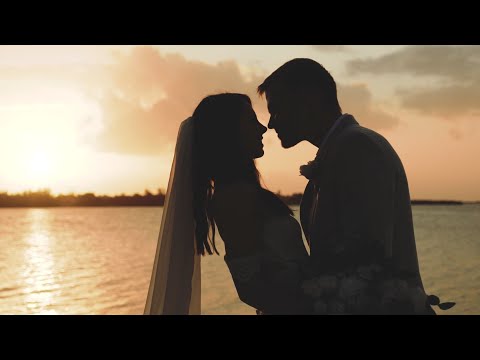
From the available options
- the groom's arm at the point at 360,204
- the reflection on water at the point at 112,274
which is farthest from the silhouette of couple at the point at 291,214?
the reflection on water at the point at 112,274

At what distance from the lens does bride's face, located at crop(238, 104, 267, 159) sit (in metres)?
3.94

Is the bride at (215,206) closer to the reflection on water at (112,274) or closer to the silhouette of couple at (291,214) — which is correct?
the silhouette of couple at (291,214)

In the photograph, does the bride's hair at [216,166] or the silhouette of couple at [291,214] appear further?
the bride's hair at [216,166]

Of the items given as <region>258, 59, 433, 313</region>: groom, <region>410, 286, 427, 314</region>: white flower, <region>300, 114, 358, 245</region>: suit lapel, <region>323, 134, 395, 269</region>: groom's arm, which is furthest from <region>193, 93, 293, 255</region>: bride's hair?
<region>410, 286, 427, 314</region>: white flower

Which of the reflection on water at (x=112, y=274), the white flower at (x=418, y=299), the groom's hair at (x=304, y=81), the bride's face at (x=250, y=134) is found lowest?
the reflection on water at (x=112, y=274)

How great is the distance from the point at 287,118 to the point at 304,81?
252mm

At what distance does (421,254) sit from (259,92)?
50.7 m

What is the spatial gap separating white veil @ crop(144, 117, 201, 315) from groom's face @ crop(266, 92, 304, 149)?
571 millimetres

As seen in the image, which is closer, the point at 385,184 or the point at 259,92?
the point at 385,184

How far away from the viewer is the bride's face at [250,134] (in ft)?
12.9

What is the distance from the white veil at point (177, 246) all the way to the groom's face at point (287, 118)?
0.57m
